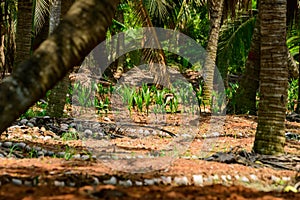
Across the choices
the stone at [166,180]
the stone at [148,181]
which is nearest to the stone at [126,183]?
the stone at [148,181]

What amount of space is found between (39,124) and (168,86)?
7.01 m

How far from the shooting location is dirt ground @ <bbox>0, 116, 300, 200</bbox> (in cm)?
364

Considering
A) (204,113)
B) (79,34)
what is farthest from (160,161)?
(204,113)

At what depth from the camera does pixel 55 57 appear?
3803 mm

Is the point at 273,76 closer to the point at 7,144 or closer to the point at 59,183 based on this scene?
the point at 59,183

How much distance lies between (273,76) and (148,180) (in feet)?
9.02

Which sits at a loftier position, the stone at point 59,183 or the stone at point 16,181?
the stone at point 16,181

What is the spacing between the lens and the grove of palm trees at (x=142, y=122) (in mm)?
3816

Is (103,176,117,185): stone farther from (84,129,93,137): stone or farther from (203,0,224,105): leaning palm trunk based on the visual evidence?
(203,0,224,105): leaning palm trunk

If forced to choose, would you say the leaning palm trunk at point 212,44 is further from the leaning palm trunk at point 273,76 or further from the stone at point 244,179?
the stone at point 244,179

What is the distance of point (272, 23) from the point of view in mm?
6402

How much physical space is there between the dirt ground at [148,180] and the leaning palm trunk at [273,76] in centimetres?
52

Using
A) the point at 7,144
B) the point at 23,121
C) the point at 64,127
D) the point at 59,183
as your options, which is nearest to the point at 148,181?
the point at 59,183

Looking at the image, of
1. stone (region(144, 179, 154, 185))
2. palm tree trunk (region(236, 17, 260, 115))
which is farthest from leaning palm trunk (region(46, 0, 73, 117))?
stone (region(144, 179, 154, 185))
